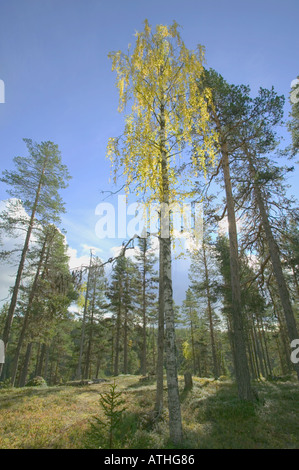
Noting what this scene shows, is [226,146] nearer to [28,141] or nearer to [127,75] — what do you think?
[127,75]

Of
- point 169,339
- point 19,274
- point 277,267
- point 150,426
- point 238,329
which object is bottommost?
point 150,426

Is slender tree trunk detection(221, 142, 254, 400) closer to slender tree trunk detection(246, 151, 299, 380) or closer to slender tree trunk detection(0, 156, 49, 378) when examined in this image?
slender tree trunk detection(246, 151, 299, 380)

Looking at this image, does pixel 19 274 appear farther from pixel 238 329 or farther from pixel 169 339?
pixel 238 329

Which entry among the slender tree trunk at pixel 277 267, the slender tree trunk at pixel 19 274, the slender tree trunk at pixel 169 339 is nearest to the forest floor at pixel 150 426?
the slender tree trunk at pixel 169 339

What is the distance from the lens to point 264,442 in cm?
597

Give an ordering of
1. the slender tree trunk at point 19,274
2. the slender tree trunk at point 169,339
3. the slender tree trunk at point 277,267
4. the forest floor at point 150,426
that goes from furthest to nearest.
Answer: the slender tree trunk at point 19,274 < the slender tree trunk at point 277,267 < the forest floor at point 150,426 < the slender tree trunk at point 169,339

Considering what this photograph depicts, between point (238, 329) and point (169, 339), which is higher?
point (238, 329)

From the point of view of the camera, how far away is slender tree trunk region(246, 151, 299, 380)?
398 inches

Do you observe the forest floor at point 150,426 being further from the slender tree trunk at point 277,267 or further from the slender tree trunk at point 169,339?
the slender tree trunk at point 277,267

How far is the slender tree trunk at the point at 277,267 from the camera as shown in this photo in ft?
33.2

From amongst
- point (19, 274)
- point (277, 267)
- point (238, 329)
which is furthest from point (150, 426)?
point (19, 274)

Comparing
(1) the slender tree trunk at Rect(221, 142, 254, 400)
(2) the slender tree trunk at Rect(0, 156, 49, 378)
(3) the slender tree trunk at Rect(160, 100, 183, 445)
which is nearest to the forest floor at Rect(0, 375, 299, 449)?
(3) the slender tree trunk at Rect(160, 100, 183, 445)

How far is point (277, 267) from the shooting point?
35.4 ft
